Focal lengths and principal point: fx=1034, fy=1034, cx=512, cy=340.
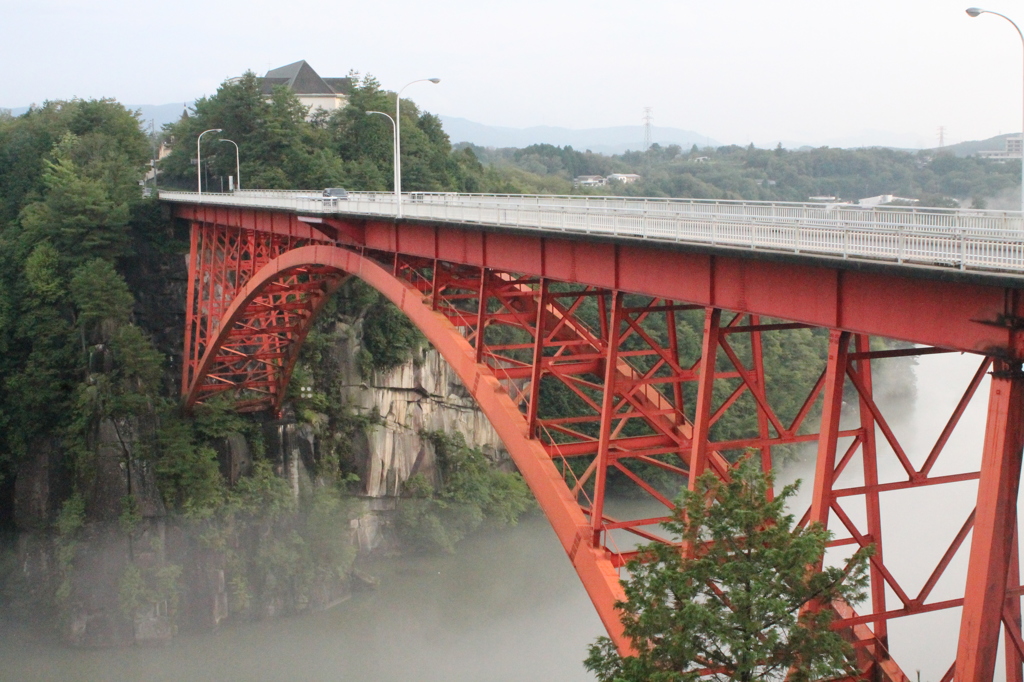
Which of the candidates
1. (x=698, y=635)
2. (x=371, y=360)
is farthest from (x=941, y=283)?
(x=371, y=360)

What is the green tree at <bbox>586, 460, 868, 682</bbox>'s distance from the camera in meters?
8.91

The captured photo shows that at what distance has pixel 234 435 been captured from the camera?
33.6 meters

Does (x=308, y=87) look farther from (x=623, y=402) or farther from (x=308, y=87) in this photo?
(x=623, y=402)

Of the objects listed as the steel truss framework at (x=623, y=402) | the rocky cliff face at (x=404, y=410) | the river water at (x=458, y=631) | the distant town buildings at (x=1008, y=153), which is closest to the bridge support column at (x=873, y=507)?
the steel truss framework at (x=623, y=402)

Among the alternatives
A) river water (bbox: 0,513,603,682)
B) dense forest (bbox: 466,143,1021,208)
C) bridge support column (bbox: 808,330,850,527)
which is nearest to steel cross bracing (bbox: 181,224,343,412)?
river water (bbox: 0,513,603,682)

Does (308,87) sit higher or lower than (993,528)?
higher

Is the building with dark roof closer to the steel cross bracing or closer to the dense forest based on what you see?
the dense forest

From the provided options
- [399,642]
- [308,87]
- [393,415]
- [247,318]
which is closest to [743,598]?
[399,642]

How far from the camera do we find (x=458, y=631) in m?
31.0

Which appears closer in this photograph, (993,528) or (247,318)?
(993,528)

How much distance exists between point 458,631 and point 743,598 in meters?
23.3

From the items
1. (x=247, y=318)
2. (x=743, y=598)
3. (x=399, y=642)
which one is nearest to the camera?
(x=743, y=598)

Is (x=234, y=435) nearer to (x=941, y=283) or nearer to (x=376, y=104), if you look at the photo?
(x=376, y=104)

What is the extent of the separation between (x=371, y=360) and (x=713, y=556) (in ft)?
92.7
